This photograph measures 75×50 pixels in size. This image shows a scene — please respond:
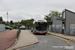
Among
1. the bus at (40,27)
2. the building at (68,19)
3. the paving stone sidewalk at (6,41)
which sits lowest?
the paving stone sidewalk at (6,41)

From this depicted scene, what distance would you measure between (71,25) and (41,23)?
26.5ft

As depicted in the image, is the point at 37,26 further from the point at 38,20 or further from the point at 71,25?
the point at 71,25

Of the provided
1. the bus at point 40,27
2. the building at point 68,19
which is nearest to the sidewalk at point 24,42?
the bus at point 40,27

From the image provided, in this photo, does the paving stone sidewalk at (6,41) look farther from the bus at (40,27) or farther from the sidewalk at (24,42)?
the bus at (40,27)

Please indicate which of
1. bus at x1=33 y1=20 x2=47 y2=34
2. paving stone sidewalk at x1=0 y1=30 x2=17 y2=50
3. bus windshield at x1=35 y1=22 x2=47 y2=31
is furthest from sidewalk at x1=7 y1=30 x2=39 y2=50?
bus windshield at x1=35 y1=22 x2=47 y2=31

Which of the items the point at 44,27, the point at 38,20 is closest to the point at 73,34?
the point at 44,27

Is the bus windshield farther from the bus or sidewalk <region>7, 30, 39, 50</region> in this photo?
sidewalk <region>7, 30, 39, 50</region>

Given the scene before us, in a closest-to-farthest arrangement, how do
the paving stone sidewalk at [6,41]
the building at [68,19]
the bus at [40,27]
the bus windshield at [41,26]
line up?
the paving stone sidewalk at [6,41] → the bus at [40,27] → the bus windshield at [41,26] → the building at [68,19]

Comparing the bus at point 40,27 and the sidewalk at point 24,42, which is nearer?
the sidewalk at point 24,42

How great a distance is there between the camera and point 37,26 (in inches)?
1116

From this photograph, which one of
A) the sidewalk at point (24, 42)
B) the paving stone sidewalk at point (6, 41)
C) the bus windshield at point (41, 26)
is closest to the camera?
the sidewalk at point (24, 42)

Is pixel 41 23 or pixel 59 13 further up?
pixel 59 13

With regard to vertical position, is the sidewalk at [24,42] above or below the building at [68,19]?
below

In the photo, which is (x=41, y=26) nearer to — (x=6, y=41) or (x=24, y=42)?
(x=6, y=41)
